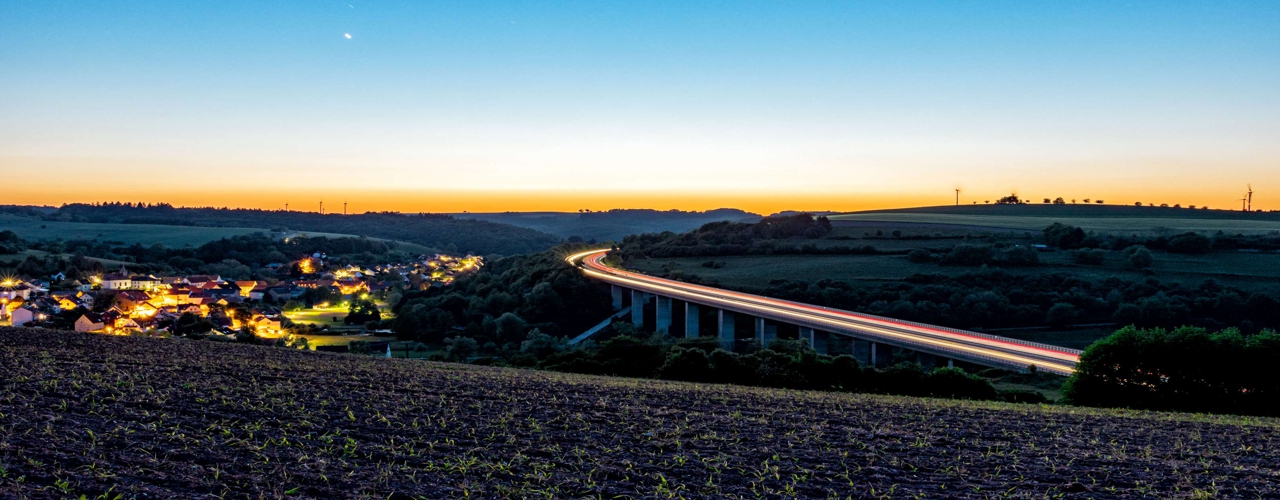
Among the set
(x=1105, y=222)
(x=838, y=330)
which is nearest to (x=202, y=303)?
(x=838, y=330)

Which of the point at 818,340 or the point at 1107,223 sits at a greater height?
the point at 1107,223

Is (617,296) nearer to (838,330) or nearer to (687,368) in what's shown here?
(838,330)

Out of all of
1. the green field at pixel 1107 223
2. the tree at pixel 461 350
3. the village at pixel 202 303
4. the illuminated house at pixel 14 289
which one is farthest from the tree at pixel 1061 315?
the illuminated house at pixel 14 289

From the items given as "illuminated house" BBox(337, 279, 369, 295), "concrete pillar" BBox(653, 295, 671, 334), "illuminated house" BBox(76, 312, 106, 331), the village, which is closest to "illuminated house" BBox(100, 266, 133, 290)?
the village

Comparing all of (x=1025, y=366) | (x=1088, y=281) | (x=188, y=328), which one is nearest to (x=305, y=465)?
(x=1025, y=366)

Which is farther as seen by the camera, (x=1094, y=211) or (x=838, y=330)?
(x=1094, y=211)

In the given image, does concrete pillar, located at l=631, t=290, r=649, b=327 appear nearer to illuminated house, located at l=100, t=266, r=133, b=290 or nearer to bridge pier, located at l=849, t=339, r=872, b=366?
bridge pier, located at l=849, t=339, r=872, b=366

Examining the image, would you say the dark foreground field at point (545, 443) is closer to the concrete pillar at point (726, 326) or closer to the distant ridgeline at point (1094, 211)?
the concrete pillar at point (726, 326)
